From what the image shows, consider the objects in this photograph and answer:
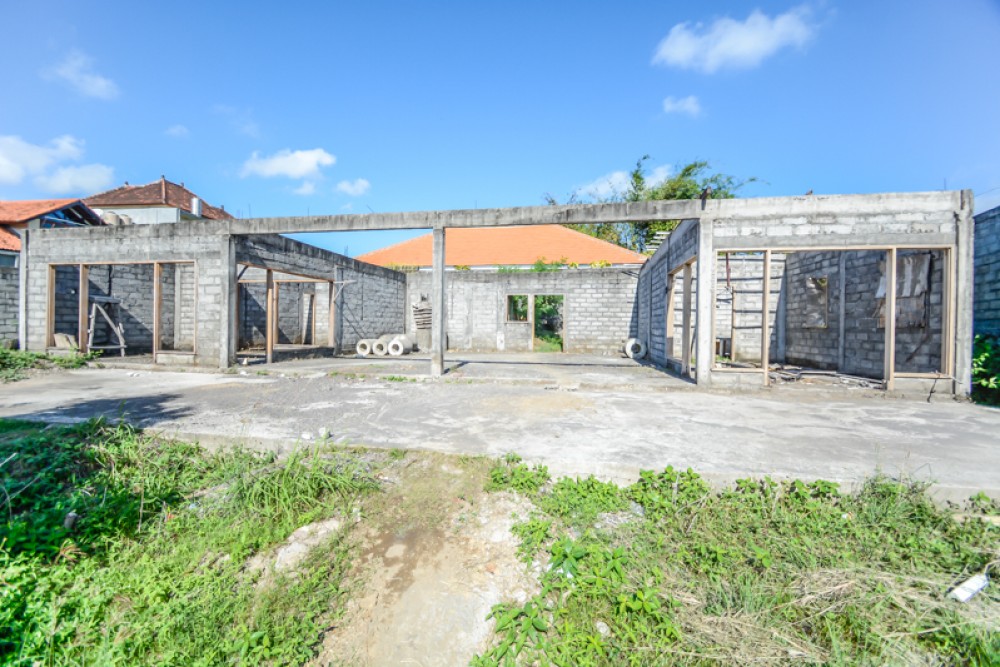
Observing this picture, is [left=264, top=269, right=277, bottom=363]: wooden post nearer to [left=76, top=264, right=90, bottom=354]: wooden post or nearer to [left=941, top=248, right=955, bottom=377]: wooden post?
[left=76, top=264, right=90, bottom=354]: wooden post

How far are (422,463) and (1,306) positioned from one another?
1252cm

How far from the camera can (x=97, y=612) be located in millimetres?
2002

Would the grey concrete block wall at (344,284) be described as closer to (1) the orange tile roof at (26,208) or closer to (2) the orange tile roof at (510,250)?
(2) the orange tile roof at (510,250)

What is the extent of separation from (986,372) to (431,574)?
8.13 m

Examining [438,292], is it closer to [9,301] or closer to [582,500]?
[582,500]

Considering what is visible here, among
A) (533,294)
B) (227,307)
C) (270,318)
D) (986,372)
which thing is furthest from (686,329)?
(227,307)

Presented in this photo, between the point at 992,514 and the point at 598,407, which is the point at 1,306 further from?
the point at 992,514

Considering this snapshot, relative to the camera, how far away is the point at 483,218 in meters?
7.33

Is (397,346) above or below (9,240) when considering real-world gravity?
below

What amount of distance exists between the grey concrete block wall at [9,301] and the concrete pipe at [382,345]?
805cm

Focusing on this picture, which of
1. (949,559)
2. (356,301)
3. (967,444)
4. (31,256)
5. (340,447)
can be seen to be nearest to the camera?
(949,559)

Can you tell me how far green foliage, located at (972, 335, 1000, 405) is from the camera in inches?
224

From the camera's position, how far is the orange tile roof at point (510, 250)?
20.2 m

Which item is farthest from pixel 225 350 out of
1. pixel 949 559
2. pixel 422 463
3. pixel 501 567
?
pixel 949 559
